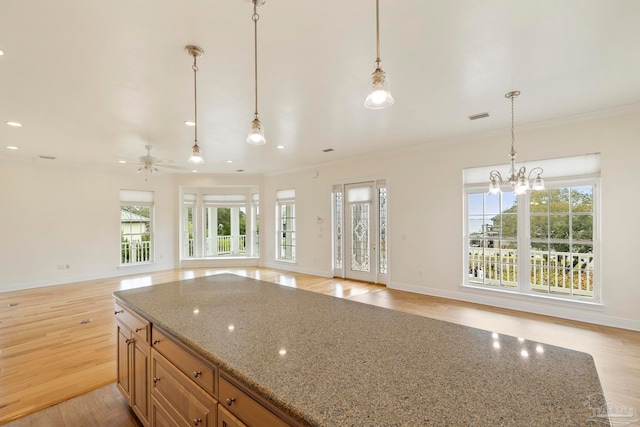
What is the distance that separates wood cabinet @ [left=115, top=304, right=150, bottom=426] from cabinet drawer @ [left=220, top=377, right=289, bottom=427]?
0.93m

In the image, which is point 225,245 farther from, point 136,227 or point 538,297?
point 538,297

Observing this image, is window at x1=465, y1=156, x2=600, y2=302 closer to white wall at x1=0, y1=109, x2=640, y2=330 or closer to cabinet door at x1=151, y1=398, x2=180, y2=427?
white wall at x1=0, y1=109, x2=640, y2=330

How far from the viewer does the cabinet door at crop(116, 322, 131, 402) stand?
215 cm

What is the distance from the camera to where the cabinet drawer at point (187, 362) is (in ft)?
4.25

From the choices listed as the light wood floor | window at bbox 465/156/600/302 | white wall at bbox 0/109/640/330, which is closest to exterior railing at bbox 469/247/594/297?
window at bbox 465/156/600/302

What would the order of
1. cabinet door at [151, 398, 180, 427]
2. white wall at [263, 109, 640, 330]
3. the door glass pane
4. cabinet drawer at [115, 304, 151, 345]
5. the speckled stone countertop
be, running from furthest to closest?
the door glass pane < white wall at [263, 109, 640, 330] < cabinet drawer at [115, 304, 151, 345] < cabinet door at [151, 398, 180, 427] < the speckled stone countertop

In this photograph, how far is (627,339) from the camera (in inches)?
133

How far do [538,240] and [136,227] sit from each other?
8990mm

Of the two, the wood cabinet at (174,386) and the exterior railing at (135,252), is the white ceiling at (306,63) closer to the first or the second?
the wood cabinet at (174,386)

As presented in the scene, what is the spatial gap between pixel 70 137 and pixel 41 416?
4.11 meters

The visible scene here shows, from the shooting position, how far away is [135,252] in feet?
26.2

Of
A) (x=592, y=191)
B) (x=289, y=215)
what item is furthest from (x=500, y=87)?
(x=289, y=215)

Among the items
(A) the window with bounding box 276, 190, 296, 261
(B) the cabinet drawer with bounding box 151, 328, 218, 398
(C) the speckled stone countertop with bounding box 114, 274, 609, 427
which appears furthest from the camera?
(A) the window with bounding box 276, 190, 296, 261

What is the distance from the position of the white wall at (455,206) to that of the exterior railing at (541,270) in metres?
0.22
